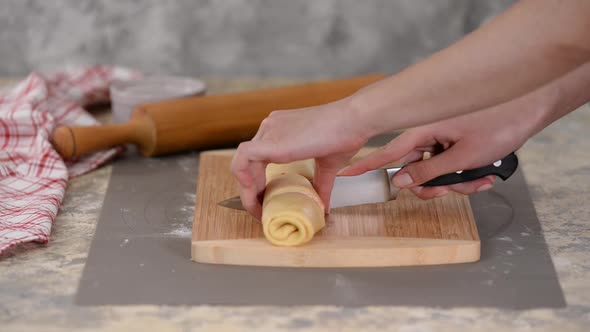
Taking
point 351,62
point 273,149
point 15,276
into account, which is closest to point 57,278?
point 15,276

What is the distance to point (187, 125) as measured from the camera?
2.01m

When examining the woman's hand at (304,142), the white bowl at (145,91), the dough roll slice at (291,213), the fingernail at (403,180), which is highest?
the white bowl at (145,91)

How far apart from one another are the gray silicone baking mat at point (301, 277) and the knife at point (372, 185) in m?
0.11

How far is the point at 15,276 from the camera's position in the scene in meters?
1.46

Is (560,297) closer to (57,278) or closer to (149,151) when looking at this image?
(57,278)

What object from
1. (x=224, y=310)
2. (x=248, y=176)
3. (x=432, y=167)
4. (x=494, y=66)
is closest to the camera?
(x=494, y=66)

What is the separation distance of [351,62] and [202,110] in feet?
2.49

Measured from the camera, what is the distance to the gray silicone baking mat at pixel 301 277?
1.39m

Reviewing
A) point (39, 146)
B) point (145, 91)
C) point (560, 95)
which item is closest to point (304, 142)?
point (560, 95)

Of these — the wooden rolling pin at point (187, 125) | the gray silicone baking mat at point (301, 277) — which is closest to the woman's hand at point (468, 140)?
the gray silicone baking mat at point (301, 277)

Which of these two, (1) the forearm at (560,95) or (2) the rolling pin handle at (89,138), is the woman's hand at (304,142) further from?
(2) the rolling pin handle at (89,138)

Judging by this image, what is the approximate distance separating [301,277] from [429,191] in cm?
32

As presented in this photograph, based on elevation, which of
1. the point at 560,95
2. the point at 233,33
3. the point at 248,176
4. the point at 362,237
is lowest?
the point at 362,237

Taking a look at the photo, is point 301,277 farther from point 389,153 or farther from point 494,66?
point 494,66
